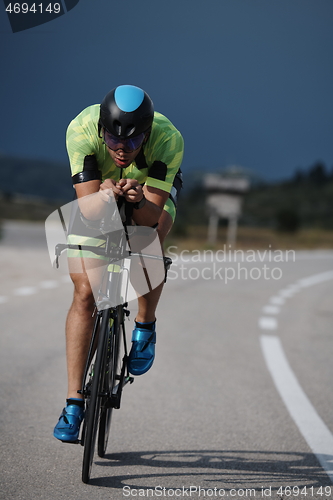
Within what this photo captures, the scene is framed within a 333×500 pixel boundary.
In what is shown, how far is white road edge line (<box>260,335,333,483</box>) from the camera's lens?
14.6 feet

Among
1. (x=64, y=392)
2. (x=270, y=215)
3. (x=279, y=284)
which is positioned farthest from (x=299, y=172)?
(x=64, y=392)

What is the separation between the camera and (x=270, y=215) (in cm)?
13612

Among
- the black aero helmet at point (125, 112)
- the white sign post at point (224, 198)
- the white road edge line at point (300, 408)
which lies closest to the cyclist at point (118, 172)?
the black aero helmet at point (125, 112)

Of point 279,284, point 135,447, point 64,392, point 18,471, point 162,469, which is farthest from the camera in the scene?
point 279,284

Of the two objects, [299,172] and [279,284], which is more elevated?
[279,284]

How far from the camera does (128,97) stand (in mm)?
3521

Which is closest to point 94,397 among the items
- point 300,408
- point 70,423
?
point 70,423

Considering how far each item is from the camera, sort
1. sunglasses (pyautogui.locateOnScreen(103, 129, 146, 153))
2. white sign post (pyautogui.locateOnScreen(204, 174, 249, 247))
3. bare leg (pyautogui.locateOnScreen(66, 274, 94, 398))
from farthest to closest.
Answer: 1. white sign post (pyautogui.locateOnScreen(204, 174, 249, 247))
2. bare leg (pyautogui.locateOnScreen(66, 274, 94, 398))
3. sunglasses (pyautogui.locateOnScreen(103, 129, 146, 153))

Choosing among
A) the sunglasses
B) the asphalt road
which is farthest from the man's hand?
the asphalt road

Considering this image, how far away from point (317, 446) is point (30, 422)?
6.68ft

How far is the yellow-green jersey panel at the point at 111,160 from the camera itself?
375 cm

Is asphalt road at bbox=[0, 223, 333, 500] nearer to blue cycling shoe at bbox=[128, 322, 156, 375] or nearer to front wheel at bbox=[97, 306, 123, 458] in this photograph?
front wheel at bbox=[97, 306, 123, 458]

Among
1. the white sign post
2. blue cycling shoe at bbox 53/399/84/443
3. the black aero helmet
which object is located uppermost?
→ the black aero helmet

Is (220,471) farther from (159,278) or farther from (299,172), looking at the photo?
(299,172)
